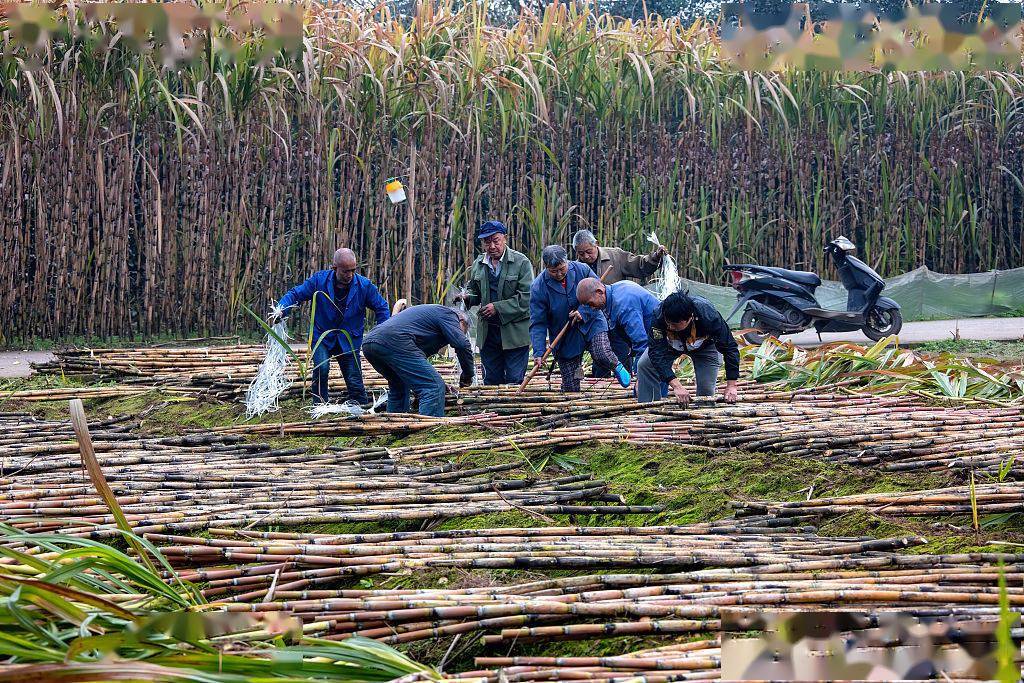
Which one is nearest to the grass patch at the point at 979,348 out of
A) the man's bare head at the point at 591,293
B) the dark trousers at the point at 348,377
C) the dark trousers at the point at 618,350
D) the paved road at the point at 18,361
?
the dark trousers at the point at 618,350

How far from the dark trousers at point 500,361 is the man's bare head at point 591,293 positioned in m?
1.07

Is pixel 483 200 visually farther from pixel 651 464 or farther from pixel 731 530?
pixel 731 530

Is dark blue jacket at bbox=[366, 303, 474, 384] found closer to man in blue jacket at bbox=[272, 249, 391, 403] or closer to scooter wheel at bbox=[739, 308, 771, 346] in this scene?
man in blue jacket at bbox=[272, 249, 391, 403]

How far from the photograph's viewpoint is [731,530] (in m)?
3.39

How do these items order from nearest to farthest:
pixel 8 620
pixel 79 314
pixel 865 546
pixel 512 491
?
pixel 8 620 < pixel 865 546 < pixel 512 491 < pixel 79 314

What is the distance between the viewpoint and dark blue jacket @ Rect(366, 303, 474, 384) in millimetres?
6047

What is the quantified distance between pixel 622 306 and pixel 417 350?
1188 millimetres

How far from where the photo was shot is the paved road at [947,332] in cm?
940

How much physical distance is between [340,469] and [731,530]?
5.14 ft

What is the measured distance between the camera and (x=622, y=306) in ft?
21.2

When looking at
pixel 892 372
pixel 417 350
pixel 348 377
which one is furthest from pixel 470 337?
pixel 892 372

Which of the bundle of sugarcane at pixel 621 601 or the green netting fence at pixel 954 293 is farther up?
the green netting fence at pixel 954 293

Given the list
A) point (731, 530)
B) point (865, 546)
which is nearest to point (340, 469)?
point (731, 530)

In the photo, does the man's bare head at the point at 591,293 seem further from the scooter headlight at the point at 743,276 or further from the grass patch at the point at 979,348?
the grass patch at the point at 979,348
